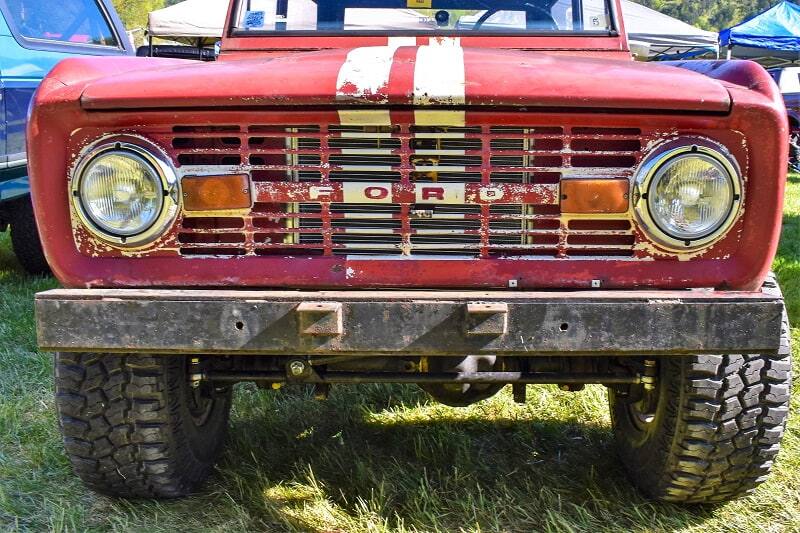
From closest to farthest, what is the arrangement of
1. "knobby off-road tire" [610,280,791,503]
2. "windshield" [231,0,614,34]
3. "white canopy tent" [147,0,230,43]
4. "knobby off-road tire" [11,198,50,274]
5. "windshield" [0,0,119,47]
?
"knobby off-road tire" [610,280,791,503] → "windshield" [231,0,614,34] → "windshield" [0,0,119,47] → "knobby off-road tire" [11,198,50,274] → "white canopy tent" [147,0,230,43]

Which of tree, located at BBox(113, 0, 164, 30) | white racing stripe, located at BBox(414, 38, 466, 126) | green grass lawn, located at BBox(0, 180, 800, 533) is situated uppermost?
tree, located at BBox(113, 0, 164, 30)

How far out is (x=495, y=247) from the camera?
6.87ft

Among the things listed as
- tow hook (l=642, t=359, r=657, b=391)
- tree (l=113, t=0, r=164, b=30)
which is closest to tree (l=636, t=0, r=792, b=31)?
tree (l=113, t=0, r=164, b=30)

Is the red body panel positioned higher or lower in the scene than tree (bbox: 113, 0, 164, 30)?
lower

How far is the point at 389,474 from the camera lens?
283 centimetres

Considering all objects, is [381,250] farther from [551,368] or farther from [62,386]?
[62,386]

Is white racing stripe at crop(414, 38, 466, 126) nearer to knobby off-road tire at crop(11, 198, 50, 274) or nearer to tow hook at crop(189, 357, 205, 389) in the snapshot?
tow hook at crop(189, 357, 205, 389)

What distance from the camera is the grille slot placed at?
2.04 meters

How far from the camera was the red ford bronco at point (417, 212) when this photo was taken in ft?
6.39

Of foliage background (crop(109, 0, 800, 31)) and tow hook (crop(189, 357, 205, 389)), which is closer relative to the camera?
tow hook (crop(189, 357, 205, 389))

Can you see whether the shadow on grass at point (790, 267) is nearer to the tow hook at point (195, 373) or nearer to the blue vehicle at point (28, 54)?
the tow hook at point (195, 373)

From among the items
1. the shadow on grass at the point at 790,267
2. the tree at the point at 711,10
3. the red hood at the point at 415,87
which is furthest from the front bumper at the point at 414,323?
the tree at the point at 711,10

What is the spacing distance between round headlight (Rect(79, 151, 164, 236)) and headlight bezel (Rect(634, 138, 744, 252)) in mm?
1198

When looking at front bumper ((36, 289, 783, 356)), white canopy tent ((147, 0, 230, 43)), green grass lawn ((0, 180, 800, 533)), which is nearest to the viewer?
front bumper ((36, 289, 783, 356))
